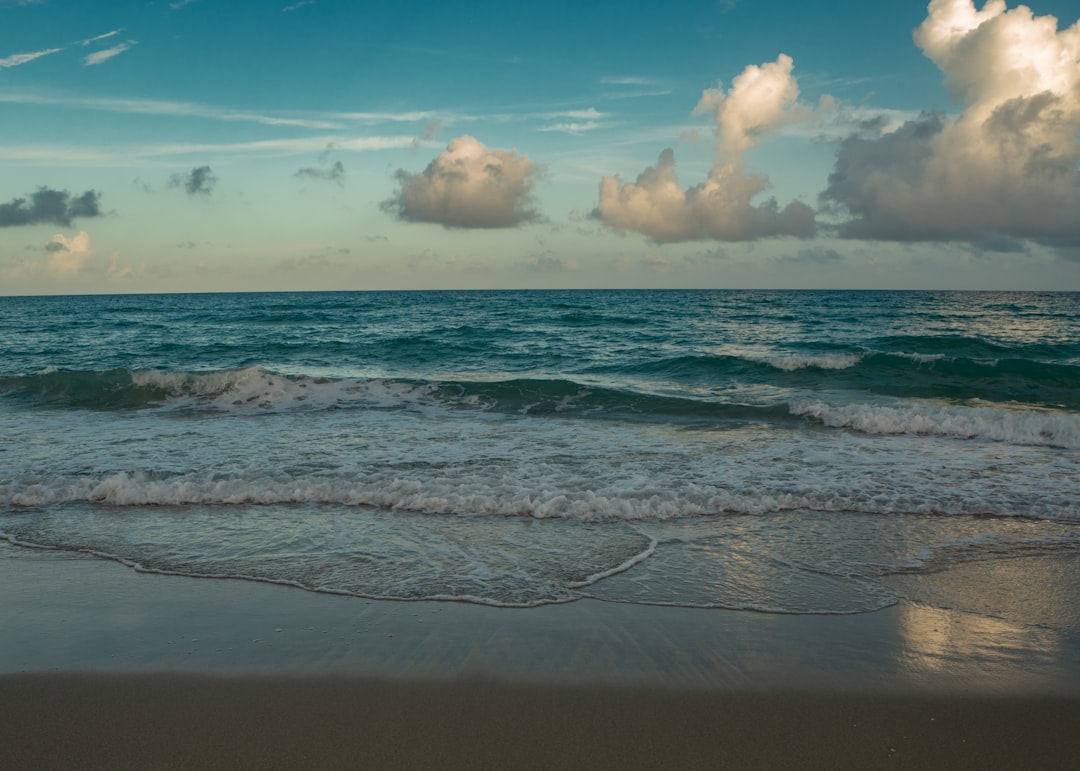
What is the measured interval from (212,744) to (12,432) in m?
11.4

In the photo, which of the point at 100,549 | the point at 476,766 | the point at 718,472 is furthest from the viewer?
the point at 718,472

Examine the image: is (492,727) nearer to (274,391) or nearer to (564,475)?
(564,475)

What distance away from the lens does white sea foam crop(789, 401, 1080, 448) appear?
11.1m

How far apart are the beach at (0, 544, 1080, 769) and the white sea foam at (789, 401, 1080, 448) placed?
7.93 m

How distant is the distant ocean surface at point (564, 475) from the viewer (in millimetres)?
5559

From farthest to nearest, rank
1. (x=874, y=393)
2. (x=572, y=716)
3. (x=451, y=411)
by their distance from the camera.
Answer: (x=874, y=393)
(x=451, y=411)
(x=572, y=716)

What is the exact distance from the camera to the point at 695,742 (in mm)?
3256

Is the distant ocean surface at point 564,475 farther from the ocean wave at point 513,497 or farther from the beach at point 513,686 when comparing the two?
the beach at point 513,686

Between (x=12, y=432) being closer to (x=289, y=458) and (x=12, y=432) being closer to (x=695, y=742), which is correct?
(x=289, y=458)

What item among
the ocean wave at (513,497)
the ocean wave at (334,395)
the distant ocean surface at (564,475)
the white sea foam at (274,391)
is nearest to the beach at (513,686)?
the distant ocean surface at (564,475)

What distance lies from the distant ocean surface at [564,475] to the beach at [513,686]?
0.47 meters

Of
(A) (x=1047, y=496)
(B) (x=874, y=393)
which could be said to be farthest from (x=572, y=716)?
(B) (x=874, y=393)

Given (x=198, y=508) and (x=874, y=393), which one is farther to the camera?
(x=874, y=393)

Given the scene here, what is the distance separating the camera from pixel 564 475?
8500 millimetres
